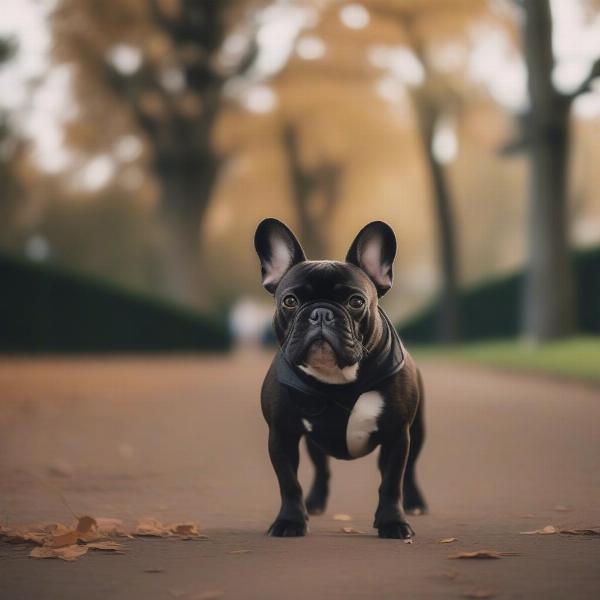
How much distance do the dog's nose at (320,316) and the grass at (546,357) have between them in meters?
12.7

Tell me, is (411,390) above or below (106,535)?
above

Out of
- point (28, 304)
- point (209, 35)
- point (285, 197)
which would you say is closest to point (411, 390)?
point (28, 304)

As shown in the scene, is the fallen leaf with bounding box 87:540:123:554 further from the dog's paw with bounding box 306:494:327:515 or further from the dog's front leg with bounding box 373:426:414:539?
the dog's paw with bounding box 306:494:327:515

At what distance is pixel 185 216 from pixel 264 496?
3017cm

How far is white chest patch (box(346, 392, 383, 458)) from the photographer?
4992 mm

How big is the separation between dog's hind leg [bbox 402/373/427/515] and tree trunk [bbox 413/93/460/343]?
2649 centimetres

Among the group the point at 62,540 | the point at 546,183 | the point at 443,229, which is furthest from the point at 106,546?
the point at 443,229

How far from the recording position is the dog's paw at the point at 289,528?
5156 mm

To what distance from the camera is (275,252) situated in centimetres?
522

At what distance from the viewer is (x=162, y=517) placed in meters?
6.09

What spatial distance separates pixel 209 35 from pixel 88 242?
2000cm

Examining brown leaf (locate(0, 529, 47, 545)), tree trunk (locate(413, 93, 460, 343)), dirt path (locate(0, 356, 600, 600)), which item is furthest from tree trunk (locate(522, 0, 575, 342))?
brown leaf (locate(0, 529, 47, 545))

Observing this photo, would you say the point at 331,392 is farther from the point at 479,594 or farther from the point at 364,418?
the point at 479,594

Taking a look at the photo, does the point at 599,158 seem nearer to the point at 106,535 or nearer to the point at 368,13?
the point at 368,13
